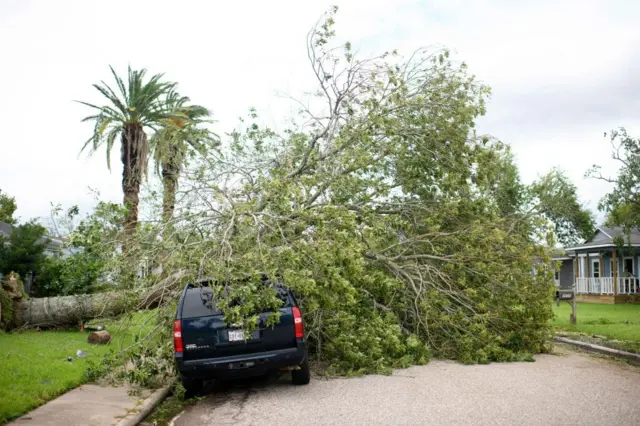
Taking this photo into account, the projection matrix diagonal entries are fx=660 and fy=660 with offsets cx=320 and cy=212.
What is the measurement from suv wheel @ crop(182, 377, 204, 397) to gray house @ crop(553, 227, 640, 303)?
28.5 metres

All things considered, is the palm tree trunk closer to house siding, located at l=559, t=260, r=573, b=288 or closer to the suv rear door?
the suv rear door

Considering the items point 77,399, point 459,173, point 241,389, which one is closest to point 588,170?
point 459,173

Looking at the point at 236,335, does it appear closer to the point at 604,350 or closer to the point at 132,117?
the point at 604,350

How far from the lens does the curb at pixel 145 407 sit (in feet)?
24.3

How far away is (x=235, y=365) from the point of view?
8.92 m

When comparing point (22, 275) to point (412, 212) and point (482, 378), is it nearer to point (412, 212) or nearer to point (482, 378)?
point (412, 212)

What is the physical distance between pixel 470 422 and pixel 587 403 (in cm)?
182

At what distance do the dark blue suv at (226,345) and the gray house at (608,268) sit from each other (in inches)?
1102

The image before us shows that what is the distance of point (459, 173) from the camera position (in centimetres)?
1438

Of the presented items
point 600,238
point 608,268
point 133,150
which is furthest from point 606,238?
point 133,150

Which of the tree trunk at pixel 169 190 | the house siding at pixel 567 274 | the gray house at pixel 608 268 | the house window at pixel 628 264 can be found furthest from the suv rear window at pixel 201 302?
the house siding at pixel 567 274

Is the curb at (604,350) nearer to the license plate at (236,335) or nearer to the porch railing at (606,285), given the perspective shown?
the license plate at (236,335)

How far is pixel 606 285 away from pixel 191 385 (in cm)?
3312

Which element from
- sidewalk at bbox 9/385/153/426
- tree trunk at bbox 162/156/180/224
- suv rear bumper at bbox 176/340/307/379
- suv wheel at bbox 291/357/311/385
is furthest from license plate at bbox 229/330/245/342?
tree trunk at bbox 162/156/180/224
